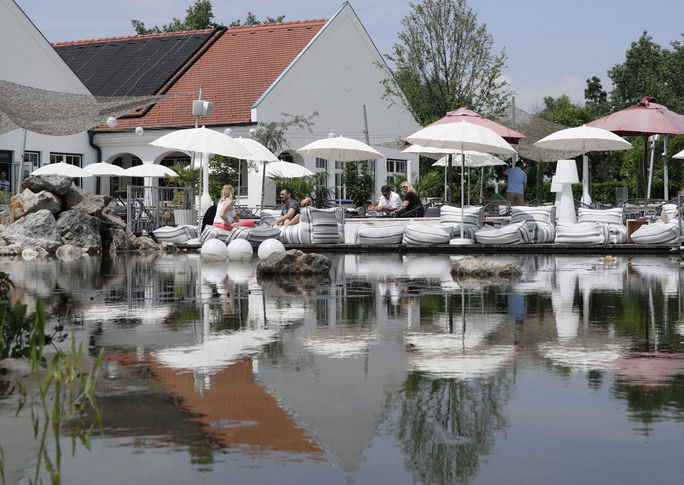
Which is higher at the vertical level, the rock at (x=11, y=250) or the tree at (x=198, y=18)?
the tree at (x=198, y=18)

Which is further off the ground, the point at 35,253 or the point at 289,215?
the point at 289,215

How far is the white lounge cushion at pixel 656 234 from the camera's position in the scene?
21531 mm

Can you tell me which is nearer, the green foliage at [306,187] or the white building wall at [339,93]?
the green foliage at [306,187]

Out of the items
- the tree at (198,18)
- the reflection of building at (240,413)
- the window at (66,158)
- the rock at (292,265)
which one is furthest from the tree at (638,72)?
the reflection of building at (240,413)

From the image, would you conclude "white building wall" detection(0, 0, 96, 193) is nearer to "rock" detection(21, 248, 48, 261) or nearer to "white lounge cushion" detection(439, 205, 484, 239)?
"rock" detection(21, 248, 48, 261)

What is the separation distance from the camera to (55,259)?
2094 centimetres

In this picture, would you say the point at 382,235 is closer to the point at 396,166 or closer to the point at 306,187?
the point at 306,187

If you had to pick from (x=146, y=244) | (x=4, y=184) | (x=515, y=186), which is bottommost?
(x=146, y=244)

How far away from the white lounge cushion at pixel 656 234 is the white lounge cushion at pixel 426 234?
4.10 m

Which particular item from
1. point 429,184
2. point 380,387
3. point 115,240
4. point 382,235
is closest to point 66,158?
point 429,184

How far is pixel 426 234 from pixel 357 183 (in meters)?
15.0

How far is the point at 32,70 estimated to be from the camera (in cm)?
3875

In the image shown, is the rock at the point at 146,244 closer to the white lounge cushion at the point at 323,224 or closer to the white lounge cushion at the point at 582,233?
the white lounge cushion at the point at 323,224

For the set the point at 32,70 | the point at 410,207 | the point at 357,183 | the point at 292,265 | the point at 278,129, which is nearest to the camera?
the point at 292,265
